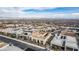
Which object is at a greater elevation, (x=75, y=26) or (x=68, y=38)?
(x=75, y=26)

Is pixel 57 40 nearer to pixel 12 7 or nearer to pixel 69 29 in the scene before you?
pixel 69 29

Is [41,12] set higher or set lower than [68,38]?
higher

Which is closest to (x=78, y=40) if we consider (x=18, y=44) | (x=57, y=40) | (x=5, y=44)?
(x=57, y=40)

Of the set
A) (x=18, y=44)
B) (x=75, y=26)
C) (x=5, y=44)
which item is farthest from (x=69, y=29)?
(x=5, y=44)

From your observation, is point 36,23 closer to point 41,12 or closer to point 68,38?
point 41,12

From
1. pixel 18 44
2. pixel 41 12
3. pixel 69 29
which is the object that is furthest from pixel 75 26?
pixel 18 44
